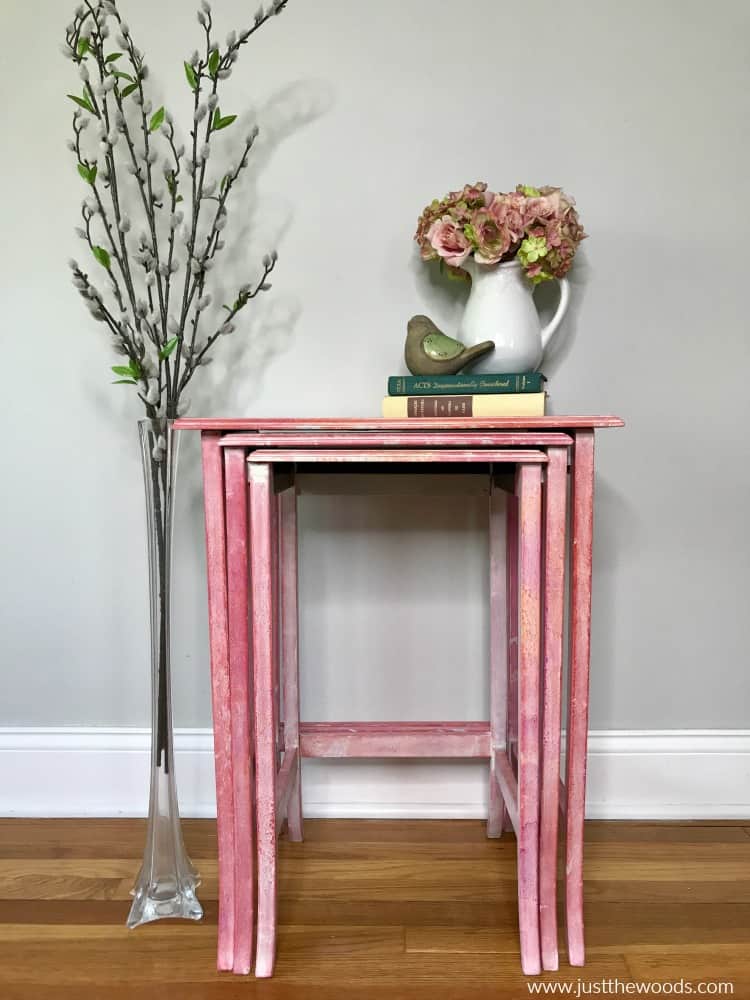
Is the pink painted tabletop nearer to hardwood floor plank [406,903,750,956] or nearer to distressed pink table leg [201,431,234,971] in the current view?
distressed pink table leg [201,431,234,971]

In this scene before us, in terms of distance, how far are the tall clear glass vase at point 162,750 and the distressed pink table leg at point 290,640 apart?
0.24 meters

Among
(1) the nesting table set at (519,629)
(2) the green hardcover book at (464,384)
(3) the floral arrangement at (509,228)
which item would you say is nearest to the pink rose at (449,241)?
(3) the floral arrangement at (509,228)

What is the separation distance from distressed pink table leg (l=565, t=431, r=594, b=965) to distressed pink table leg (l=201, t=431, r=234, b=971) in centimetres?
48

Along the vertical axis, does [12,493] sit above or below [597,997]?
above

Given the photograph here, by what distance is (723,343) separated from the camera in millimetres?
1458

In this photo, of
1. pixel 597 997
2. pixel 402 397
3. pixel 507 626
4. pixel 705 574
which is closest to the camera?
pixel 597 997

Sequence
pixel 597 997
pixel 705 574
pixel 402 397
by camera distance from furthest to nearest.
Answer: pixel 705 574 < pixel 402 397 < pixel 597 997

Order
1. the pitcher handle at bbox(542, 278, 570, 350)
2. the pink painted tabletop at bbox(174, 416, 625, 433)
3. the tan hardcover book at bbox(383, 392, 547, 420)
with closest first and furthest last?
the pink painted tabletop at bbox(174, 416, 625, 433) < the tan hardcover book at bbox(383, 392, 547, 420) < the pitcher handle at bbox(542, 278, 570, 350)

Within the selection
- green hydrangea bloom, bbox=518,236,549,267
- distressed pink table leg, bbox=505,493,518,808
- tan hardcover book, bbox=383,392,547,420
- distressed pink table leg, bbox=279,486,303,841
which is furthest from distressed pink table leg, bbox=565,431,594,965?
distressed pink table leg, bbox=279,486,303,841

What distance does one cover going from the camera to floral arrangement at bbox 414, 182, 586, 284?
1.21 metres

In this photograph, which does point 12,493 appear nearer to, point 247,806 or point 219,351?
point 219,351

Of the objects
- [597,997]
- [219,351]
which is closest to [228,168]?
[219,351]

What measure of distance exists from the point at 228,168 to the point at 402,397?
645 millimetres

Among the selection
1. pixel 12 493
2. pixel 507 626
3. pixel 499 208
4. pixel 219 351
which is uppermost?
pixel 499 208
